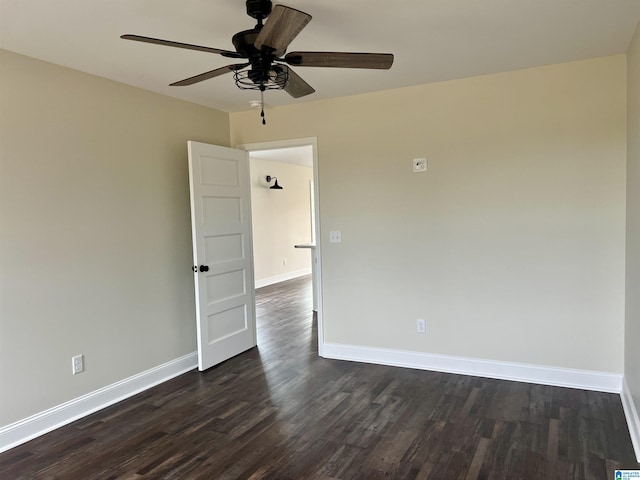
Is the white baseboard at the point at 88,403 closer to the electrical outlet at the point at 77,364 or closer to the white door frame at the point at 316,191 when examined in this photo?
the electrical outlet at the point at 77,364

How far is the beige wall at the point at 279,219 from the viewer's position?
311 inches

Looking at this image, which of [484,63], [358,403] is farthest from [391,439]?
[484,63]

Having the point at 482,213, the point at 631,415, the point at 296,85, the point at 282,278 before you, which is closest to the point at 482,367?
the point at 631,415

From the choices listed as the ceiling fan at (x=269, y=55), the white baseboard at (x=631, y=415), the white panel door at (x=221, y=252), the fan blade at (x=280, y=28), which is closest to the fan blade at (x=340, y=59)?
the ceiling fan at (x=269, y=55)

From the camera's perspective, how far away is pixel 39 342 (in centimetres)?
277

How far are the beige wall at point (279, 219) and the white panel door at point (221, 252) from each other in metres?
3.36

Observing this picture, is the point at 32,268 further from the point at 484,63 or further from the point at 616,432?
the point at 616,432

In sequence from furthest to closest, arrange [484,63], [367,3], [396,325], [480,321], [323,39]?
1. [396,325]
2. [480,321]
3. [484,63]
4. [323,39]
5. [367,3]

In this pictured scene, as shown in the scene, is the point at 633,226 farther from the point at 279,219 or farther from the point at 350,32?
the point at 279,219

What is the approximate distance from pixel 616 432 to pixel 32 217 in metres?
3.79

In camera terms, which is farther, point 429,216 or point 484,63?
point 429,216

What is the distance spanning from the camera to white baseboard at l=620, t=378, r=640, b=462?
2372 mm

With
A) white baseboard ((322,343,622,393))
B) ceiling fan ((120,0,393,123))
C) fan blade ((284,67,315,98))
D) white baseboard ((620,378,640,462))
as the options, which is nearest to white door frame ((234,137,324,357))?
white baseboard ((322,343,622,393))

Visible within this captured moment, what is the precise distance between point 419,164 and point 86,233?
2.59 metres
